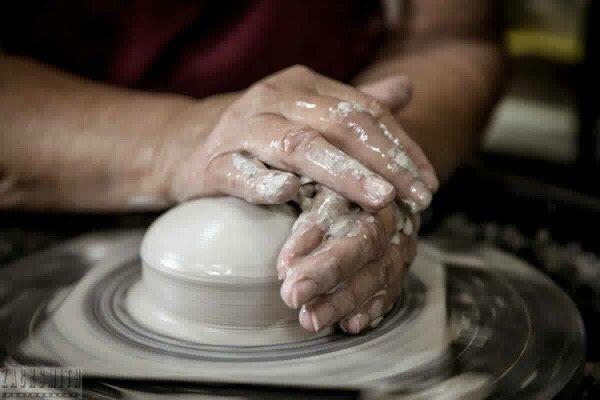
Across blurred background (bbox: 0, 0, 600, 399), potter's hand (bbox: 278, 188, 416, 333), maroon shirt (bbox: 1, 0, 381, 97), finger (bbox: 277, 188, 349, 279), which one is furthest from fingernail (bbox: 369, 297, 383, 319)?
maroon shirt (bbox: 1, 0, 381, 97)

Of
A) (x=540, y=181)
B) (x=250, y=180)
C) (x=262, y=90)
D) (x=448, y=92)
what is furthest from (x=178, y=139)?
(x=540, y=181)

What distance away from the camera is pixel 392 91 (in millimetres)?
1025

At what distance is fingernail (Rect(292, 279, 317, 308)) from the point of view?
0.72 m

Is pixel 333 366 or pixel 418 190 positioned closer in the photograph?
pixel 333 366

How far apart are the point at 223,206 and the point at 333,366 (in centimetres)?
26

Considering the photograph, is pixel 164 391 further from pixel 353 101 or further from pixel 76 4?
pixel 76 4

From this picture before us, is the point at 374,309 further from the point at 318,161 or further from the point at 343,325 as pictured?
the point at 318,161

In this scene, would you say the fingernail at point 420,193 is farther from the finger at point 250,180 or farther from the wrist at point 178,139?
the wrist at point 178,139

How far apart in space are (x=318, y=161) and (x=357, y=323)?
201 millimetres

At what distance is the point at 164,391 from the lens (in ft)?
2.31

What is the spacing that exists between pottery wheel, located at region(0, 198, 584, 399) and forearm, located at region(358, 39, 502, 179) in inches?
17.1

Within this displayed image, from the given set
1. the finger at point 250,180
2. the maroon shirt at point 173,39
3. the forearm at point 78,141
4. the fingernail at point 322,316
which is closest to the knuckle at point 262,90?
the finger at point 250,180

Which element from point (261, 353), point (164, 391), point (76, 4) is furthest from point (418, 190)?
point (76, 4)

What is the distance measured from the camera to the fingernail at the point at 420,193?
86 cm
